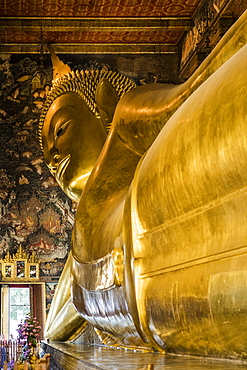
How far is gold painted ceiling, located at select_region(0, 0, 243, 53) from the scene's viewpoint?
10047 mm

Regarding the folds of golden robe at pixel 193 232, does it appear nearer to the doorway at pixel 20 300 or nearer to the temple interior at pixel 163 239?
the temple interior at pixel 163 239

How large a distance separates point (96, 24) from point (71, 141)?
7.41 m

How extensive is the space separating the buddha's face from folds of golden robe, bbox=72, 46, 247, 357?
1373mm

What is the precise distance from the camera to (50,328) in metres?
3.62

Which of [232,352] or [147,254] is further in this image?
[147,254]

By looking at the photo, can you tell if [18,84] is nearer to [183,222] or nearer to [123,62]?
[123,62]

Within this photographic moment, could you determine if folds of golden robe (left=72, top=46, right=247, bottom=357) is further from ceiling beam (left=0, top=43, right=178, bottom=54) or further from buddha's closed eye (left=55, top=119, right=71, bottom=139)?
ceiling beam (left=0, top=43, right=178, bottom=54)

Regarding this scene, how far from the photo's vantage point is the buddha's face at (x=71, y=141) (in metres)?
3.40

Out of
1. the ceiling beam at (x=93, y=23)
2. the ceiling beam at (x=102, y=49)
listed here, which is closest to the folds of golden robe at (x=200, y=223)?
the ceiling beam at (x=93, y=23)

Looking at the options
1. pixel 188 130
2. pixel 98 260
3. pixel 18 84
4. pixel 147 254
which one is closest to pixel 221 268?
pixel 188 130

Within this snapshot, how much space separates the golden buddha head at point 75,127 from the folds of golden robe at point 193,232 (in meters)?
1.37

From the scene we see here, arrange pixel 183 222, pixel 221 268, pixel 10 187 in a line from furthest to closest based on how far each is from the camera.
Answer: pixel 10 187
pixel 183 222
pixel 221 268

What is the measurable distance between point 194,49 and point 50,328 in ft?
24.4

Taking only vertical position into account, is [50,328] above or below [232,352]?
above
